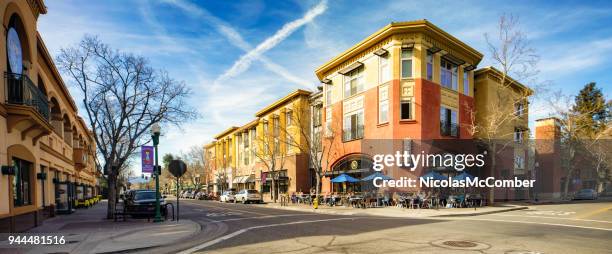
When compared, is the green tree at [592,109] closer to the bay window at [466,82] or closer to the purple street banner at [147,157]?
the bay window at [466,82]

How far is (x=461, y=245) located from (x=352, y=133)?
73.9ft

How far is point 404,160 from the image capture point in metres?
26.4

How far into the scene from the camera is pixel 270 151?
3772 centimetres

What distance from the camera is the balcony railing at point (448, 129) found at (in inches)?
1123

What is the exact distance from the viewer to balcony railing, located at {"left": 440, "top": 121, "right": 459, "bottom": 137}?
28514 millimetres

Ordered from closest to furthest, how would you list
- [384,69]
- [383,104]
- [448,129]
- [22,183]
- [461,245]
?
[461,245] < [22,183] < [383,104] < [384,69] < [448,129]

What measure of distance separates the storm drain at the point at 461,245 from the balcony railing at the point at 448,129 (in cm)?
1979

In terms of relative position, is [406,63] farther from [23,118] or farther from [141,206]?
[23,118]

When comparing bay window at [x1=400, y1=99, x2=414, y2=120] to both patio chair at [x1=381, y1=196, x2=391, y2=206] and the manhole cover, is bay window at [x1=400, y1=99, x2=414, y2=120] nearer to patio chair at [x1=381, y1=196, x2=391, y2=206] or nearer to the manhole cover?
patio chair at [x1=381, y1=196, x2=391, y2=206]

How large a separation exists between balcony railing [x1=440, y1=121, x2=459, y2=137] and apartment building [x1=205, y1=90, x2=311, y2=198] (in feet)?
38.8

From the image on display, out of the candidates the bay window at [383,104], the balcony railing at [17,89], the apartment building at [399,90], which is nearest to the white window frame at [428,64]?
the apartment building at [399,90]

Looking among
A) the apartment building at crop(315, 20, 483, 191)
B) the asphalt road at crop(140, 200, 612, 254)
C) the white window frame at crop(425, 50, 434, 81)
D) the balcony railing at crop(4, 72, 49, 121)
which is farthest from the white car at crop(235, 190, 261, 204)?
the balcony railing at crop(4, 72, 49, 121)

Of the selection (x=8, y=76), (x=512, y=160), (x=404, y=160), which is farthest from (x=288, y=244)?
(x=512, y=160)

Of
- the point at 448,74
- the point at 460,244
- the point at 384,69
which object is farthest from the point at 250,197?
the point at 460,244
